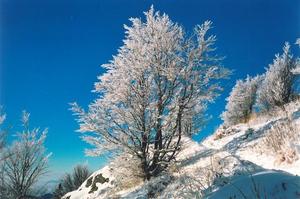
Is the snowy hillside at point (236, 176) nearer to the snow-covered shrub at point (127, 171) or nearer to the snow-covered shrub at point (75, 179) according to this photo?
the snow-covered shrub at point (127, 171)

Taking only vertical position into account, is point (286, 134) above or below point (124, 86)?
below

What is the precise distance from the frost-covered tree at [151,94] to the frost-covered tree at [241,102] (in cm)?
2322

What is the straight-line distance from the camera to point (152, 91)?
1174 cm

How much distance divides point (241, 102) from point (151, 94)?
2495 centimetres

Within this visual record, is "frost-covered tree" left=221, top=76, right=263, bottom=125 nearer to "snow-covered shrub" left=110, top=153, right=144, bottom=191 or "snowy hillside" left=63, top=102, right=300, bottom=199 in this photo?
Answer: "snowy hillside" left=63, top=102, right=300, bottom=199

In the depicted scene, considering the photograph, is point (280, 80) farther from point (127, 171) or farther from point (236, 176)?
point (236, 176)

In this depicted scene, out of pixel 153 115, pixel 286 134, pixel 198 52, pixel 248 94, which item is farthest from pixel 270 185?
pixel 248 94

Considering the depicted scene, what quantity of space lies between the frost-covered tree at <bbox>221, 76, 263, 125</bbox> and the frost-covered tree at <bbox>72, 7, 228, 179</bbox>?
2322 cm

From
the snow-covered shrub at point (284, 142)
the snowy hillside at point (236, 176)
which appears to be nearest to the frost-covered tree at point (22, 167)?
the snowy hillside at point (236, 176)

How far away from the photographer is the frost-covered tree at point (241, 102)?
115ft

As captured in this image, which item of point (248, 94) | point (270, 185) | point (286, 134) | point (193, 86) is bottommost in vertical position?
point (270, 185)

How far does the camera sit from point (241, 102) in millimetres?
34719

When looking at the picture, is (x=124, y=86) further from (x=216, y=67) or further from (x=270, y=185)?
(x=270, y=185)

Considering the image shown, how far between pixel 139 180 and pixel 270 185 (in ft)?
25.8
